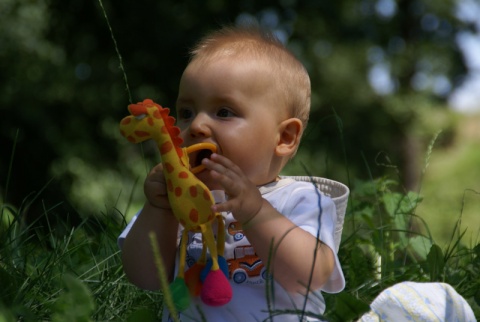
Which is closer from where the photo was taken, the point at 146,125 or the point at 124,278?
the point at 146,125

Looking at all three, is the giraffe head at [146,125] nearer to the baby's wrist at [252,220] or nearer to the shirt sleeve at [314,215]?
the baby's wrist at [252,220]

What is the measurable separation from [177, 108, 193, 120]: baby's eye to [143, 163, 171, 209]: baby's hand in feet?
0.54

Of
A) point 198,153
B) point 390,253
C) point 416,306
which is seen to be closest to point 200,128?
point 198,153

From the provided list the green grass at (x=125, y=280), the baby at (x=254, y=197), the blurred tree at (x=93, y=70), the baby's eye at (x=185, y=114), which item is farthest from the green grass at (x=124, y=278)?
the blurred tree at (x=93, y=70)

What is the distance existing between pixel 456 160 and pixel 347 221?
1177 centimetres

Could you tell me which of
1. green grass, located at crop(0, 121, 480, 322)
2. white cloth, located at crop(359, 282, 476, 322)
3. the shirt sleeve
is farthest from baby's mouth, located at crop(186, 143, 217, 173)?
white cloth, located at crop(359, 282, 476, 322)

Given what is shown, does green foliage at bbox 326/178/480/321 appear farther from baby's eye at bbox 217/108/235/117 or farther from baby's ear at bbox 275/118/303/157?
baby's eye at bbox 217/108/235/117

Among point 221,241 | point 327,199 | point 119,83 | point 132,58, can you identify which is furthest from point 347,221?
point 119,83

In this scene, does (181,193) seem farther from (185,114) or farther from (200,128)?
(185,114)

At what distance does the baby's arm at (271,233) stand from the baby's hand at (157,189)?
17 centimetres

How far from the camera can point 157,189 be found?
184cm

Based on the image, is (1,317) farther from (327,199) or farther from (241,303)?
(327,199)

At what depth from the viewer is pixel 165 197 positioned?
1857 mm

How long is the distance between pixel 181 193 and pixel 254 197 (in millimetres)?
159
